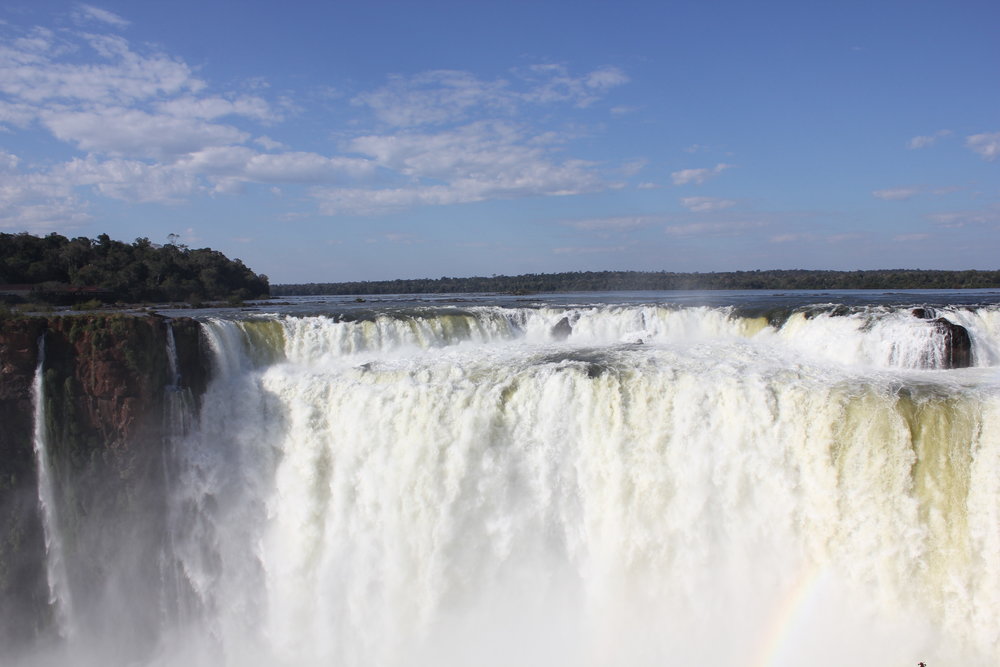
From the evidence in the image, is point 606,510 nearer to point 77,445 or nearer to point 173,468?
point 173,468

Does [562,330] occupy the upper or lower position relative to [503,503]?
upper

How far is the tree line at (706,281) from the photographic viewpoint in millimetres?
44656

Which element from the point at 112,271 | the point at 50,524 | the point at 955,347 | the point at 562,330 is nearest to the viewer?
the point at 50,524

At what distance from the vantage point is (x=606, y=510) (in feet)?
34.8

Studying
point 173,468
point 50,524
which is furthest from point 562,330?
point 50,524

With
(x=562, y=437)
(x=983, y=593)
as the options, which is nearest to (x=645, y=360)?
(x=562, y=437)

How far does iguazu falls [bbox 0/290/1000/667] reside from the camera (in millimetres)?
8977

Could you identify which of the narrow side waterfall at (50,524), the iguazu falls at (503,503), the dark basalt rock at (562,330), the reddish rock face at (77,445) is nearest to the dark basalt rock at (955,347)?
the iguazu falls at (503,503)

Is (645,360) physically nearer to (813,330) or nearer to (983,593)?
(813,330)

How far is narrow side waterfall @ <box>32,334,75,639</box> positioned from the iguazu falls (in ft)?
0.14

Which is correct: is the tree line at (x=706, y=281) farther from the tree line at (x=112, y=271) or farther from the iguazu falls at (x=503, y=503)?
the iguazu falls at (x=503, y=503)

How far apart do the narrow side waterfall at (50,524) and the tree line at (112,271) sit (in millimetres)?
23761

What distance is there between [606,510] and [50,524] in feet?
33.8

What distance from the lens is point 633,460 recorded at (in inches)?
419
